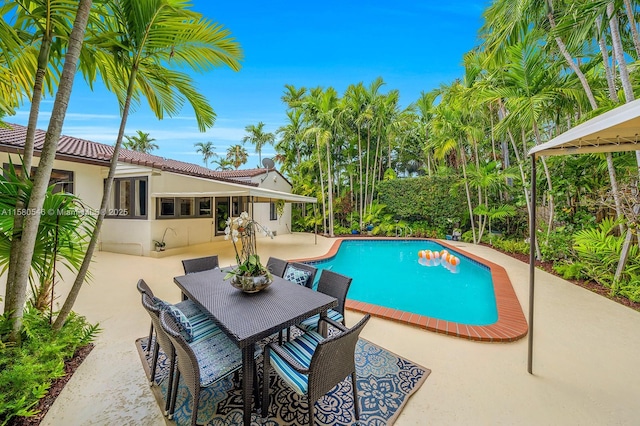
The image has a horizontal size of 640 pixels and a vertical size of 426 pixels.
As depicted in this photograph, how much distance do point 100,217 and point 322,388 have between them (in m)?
3.28

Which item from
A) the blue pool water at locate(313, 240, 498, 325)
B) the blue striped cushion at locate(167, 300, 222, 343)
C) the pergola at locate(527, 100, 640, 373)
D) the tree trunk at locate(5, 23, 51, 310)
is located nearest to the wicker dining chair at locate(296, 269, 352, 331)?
the blue striped cushion at locate(167, 300, 222, 343)

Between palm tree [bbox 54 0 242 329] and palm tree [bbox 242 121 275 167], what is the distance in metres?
25.5

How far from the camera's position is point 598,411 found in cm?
238

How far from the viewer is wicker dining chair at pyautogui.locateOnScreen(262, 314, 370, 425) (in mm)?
2010

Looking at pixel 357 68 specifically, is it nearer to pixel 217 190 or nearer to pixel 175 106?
A: pixel 217 190

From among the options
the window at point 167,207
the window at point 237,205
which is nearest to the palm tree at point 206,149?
the window at point 237,205

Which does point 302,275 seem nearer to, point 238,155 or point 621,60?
point 621,60

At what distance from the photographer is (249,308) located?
2.72 meters

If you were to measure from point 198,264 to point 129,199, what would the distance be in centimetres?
721

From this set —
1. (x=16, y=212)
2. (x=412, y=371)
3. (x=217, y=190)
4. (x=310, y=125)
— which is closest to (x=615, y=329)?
(x=412, y=371)

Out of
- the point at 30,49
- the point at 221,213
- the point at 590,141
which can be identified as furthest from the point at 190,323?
the point at 221,213

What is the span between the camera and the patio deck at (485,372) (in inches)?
92.2

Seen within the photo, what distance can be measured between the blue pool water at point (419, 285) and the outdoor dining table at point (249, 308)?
3.36m

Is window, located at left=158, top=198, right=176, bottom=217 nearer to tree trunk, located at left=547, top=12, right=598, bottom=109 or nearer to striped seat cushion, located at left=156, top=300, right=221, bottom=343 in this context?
striped seat cushion, located at left=156, top=300, right=221, bottom=343
